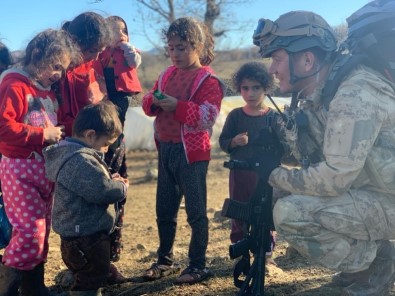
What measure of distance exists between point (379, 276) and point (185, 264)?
161cm

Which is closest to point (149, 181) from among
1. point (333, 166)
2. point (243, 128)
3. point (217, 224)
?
point (217, 224)

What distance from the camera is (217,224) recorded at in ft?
20.7

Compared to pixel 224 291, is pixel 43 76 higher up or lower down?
higher up

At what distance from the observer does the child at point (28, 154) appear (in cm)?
344

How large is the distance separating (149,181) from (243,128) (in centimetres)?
544

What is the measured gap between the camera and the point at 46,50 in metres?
3.56

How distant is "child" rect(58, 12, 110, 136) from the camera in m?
3.88

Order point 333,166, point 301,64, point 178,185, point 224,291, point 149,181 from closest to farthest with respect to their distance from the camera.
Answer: point 333,166 < point 301,64 < point 224,291 < point 178,185 < point 149,181

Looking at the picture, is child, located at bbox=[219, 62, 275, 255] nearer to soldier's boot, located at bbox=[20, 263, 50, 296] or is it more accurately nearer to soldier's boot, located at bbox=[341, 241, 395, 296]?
soldier's boot, located at bbox=[341, 241, 395, 296]

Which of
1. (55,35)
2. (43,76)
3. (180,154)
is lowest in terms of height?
(180,154)

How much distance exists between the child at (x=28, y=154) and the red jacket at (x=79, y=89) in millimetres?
203

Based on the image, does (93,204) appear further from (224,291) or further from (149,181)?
(149,181)

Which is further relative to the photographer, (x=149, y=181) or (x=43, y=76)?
(x=149, y=181)

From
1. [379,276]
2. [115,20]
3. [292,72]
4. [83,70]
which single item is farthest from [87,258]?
[115,20]
